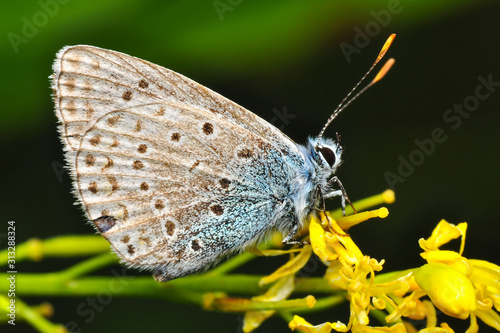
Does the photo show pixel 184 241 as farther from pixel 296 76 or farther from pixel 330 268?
pixel 296 76

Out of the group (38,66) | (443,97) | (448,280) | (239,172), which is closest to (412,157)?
(443,97)

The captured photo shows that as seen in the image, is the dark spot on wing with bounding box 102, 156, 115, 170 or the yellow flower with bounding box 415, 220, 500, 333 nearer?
the yellow flower with bounding box 415, 220, 500, 333

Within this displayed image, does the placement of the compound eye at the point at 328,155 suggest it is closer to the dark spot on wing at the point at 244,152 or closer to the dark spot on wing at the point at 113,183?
the dark spot on wing at the point at 244,152

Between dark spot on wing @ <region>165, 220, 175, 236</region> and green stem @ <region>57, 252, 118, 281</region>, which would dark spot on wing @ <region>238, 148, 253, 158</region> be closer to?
dark spot on wing @ <region>165, 220, 175, 236</region>

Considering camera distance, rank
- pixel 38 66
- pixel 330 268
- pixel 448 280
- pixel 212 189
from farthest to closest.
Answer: pixel 38 66
pixel 212 189
pixel 330 268
pixel 448 280

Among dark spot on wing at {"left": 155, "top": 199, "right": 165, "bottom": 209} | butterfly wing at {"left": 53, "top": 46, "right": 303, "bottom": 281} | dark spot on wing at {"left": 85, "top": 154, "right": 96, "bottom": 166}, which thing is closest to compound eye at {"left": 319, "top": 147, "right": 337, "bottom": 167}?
butterfly wing at {"left": 53, "top": 46, "right": 303, "bottom": 281}

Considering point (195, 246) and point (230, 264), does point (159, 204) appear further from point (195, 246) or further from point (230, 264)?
point (230, 264)

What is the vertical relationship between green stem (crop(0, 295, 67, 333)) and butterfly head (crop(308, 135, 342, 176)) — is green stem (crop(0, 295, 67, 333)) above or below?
below

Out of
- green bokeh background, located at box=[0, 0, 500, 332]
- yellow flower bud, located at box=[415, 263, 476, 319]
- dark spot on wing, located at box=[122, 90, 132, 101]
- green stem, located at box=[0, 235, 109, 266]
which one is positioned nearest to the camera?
yellow flower bud, located at box=[415, 263, 476, 319]
